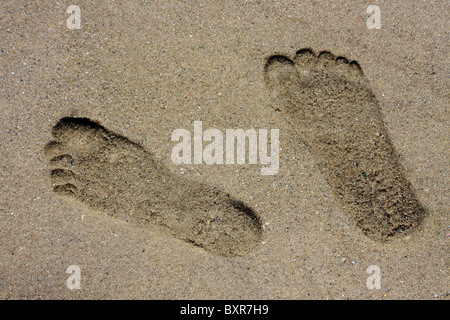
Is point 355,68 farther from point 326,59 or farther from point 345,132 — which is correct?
point 345,132

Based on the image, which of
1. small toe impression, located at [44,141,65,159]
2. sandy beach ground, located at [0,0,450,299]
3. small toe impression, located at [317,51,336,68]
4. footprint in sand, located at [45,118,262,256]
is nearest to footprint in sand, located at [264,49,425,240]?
small toe impression, located at [317,51,336,68]

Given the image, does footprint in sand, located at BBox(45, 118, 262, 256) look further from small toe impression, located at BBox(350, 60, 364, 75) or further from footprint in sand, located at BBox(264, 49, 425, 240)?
small toe impression, located at BBox(350, 60, 364, 75)

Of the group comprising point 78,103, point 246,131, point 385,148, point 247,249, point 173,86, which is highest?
point 173,86

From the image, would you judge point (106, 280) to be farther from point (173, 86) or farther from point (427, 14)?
point (427, 14)

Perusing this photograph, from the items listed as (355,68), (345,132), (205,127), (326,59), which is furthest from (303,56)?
(205,127)

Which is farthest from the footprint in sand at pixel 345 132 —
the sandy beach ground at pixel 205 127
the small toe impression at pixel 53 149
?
the small toe impression at pixel 53 149

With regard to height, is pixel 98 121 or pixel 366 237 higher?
pixel 98 121

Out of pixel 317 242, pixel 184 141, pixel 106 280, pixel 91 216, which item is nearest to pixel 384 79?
pixel 317 242

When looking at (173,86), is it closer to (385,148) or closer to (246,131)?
(246,131)
